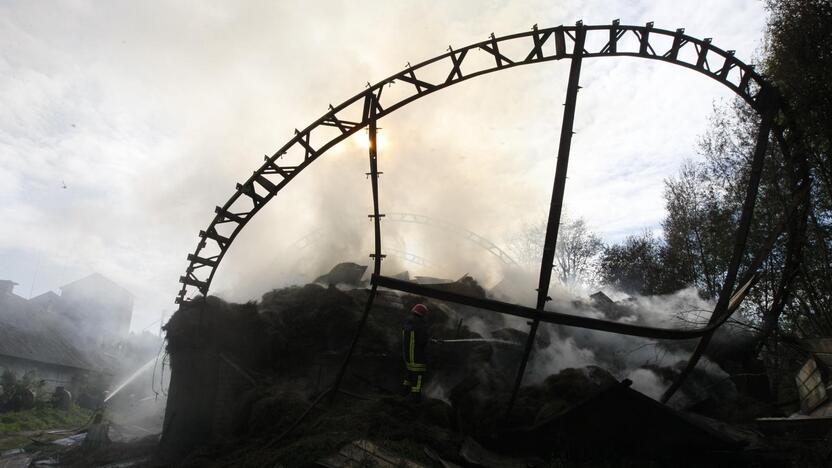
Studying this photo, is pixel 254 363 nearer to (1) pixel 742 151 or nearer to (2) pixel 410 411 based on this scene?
(2) pixel 410 411

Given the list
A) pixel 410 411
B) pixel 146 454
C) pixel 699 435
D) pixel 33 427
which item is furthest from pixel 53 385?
pixel 699 435

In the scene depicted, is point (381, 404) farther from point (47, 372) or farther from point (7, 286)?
point (7, 286)

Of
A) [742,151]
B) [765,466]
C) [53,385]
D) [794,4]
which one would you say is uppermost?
[794,4]

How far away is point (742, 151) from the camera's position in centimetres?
2059

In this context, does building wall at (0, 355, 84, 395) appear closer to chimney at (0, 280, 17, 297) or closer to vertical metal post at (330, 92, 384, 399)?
chimney at (0, 280, 17, 297)

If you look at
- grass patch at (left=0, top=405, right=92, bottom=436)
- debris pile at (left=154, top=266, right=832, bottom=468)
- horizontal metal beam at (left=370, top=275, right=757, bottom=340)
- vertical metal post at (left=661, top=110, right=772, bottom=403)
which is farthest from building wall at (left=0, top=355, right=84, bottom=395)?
vertical metal post at (left=661, top=110, right=772, bottom=403)

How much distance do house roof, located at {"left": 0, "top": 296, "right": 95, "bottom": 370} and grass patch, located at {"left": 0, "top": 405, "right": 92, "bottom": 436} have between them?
7.50 meters

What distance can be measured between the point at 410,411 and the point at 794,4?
15.7 m

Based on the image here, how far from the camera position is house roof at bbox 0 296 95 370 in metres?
31.5

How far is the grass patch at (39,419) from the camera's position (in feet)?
63.5

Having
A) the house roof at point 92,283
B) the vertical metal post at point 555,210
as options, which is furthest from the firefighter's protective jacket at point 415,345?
the house roof at point 92,283

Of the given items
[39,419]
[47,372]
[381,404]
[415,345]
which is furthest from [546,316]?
[47,372]

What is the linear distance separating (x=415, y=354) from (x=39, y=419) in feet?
75.7

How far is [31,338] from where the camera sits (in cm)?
3472
